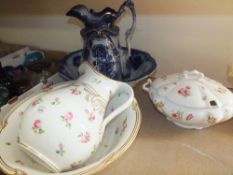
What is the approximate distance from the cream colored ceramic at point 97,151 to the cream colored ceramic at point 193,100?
0.06 metres

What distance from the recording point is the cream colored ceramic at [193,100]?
496 mm

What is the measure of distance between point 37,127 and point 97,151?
0.13m

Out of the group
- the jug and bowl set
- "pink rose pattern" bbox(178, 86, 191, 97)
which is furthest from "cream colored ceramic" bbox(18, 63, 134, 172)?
"pink rose pattern" bbox(178, 86, 191, 97)

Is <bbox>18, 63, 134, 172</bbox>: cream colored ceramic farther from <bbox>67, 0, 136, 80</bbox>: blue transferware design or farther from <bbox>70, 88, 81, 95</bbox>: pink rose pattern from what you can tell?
<bbox>67, 0, 136, 80</bbox>: blue transferware design

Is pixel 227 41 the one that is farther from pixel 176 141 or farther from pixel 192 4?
pixel 176 141

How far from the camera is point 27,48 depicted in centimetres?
93

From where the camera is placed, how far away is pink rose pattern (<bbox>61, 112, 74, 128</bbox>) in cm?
43

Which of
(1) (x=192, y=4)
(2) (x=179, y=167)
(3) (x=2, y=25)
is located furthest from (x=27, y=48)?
(2) (x=179, y=167)

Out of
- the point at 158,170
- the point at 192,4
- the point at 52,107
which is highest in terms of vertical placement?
the point at 192,4

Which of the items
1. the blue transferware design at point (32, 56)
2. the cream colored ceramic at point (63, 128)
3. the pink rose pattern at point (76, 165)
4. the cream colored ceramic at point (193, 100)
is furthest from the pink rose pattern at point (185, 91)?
the blue transferware design at point (32, 56)

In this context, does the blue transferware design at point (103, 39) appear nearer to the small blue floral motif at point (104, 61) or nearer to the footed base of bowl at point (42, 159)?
the small blue floral motif at point (104, 61)

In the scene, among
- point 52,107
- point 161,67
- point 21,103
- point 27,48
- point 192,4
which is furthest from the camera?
point 27,48

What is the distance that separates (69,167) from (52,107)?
0.32 ft

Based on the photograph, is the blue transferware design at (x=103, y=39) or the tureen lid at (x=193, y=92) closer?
the tureen lid at (x=193, y=92)
